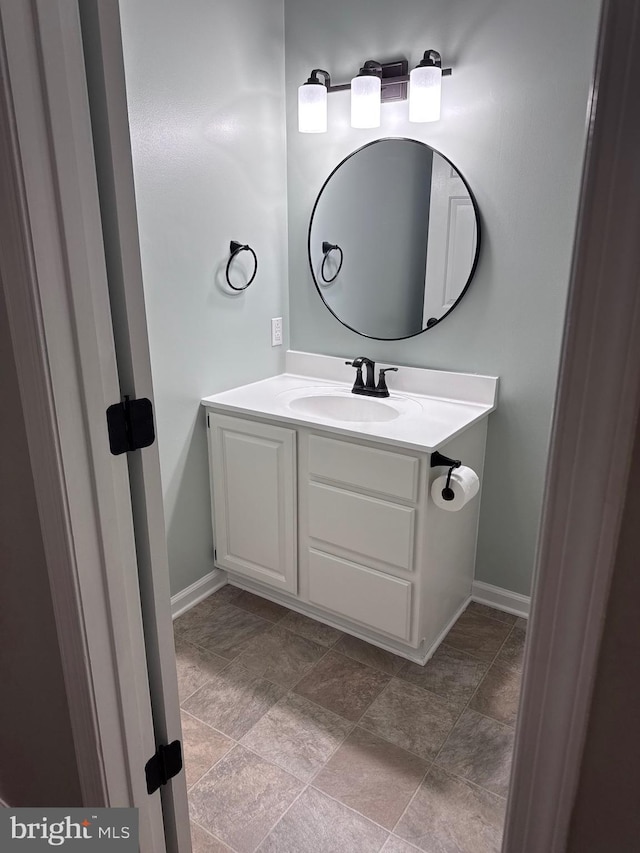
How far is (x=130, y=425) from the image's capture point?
107 cm

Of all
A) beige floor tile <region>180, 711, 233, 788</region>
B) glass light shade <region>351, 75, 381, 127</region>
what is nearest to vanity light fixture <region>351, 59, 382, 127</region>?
glass light shade <region>351, 75, 381, 127</region>

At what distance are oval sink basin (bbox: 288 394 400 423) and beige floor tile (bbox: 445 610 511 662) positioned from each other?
2.84ft

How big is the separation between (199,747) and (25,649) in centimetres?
78

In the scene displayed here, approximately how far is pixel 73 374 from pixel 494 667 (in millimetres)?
1807

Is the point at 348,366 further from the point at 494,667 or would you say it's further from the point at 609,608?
the point at 609,608

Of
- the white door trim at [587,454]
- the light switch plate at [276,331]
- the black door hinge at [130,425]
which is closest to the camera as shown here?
the white door trim at [587,454]

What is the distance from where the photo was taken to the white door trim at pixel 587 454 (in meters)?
0.59

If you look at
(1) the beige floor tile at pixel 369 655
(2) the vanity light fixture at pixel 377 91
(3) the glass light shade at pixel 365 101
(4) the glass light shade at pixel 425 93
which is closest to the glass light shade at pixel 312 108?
(2) the vanity light fixture at pixel 377 91

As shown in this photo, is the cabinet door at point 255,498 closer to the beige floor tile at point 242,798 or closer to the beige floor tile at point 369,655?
the beige floor tile at point 369,655

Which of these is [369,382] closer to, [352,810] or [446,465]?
[446,465]

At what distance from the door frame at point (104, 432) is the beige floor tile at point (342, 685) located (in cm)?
82

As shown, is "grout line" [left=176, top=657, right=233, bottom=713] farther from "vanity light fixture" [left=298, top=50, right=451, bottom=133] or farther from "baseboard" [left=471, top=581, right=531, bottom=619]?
"vanity light fixture" [left=298, top=50, right=451, bottom=133]

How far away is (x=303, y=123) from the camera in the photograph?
232 cm

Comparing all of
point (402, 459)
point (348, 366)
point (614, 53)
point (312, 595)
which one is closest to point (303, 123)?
point (348, 366)
